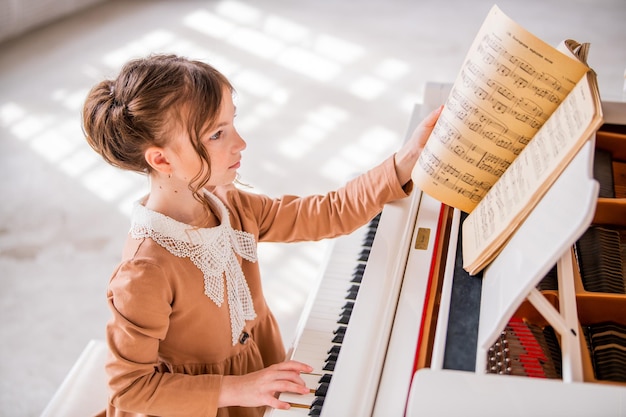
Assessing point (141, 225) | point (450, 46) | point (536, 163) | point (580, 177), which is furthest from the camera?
point (450, 46)

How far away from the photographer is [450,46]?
445cm

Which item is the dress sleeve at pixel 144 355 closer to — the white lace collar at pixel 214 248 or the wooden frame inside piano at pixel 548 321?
the white lace collar at pixel 214 248

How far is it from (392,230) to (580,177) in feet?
2.06

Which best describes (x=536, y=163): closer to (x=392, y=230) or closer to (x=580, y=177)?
(x=580, y=177)

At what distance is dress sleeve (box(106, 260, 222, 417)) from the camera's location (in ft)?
4.30

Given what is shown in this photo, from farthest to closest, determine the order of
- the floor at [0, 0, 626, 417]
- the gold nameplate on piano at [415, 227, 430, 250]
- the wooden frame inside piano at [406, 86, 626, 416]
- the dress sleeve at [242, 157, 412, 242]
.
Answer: the floor at [0, 0, 626, 417] < the dress sleeve at [242, 157, 412, 242] < the gold nameplate on piano at [415, 227, 430, 250] < the wooden frame inside piano at [406, 86, 626, 416]

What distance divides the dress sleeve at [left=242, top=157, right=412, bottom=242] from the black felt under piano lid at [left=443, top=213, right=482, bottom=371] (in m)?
0.34

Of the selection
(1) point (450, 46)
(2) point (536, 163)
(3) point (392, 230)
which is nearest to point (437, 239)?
(3) point (392, 230)

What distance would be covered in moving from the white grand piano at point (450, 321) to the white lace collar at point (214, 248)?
161mm

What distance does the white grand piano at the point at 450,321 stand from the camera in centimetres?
97

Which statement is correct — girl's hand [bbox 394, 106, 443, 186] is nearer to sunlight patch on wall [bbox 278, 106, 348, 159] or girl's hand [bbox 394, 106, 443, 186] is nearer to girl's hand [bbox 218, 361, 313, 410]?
girl's hand [bbox 218, 361, 313, 410]

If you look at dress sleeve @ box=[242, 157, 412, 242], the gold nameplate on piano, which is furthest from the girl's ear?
the gold nameplate on piano

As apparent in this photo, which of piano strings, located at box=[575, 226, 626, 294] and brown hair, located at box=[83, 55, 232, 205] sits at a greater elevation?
piano strings, located at box=[575, 226, 626, 294]

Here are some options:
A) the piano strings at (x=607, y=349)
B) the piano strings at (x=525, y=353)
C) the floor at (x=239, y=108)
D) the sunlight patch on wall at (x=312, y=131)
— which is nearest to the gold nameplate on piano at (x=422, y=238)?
the piano strings at (x=525, y=353)
